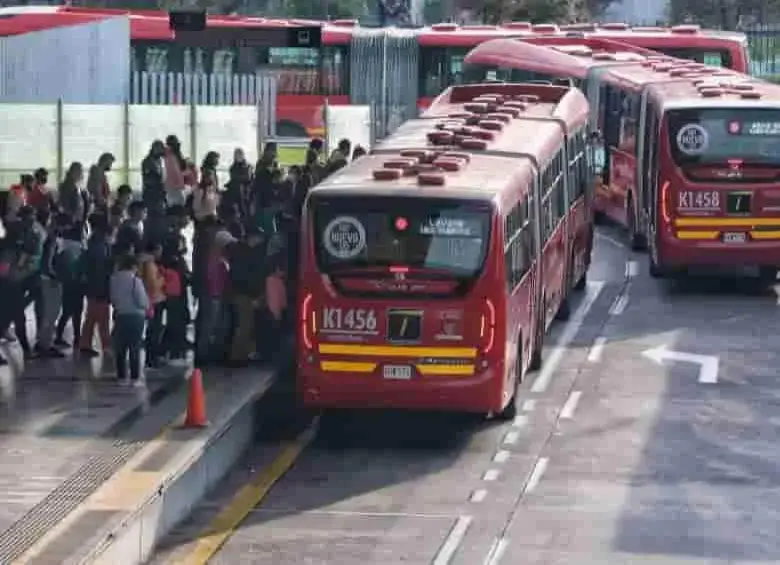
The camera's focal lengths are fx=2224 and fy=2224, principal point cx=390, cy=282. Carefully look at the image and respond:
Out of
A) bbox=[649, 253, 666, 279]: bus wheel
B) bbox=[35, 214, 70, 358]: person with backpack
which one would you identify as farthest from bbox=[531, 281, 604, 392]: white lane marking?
bbox=[35, 214, 70, 358]: person with backpack

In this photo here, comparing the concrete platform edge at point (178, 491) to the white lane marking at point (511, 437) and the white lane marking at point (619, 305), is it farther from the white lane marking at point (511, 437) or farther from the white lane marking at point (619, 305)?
the white lane marking at point (619, 305)

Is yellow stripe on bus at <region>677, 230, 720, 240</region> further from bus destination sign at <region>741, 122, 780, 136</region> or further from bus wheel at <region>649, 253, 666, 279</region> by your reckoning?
bus destination sign at <region>741, 122, 780, 136</region>

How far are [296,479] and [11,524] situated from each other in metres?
3.70

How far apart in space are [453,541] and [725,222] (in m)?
14.2

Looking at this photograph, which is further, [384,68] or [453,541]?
[384,68]

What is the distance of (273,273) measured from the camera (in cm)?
2203

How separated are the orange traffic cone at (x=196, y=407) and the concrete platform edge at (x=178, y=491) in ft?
0.34

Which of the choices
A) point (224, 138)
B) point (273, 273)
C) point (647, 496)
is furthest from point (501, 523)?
Answer: point (224, 138)

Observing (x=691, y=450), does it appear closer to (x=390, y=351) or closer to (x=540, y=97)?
(x=390, y=351)

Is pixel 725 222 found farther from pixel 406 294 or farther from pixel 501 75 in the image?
pixel 501 75

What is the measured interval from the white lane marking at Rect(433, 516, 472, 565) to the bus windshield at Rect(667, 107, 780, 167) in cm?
1347

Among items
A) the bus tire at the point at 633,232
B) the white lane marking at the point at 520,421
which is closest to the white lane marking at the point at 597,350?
the white lane marking at the point at 520,421

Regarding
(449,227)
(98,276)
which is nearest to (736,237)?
(98,276)

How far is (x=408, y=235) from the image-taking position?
65.3 ft
